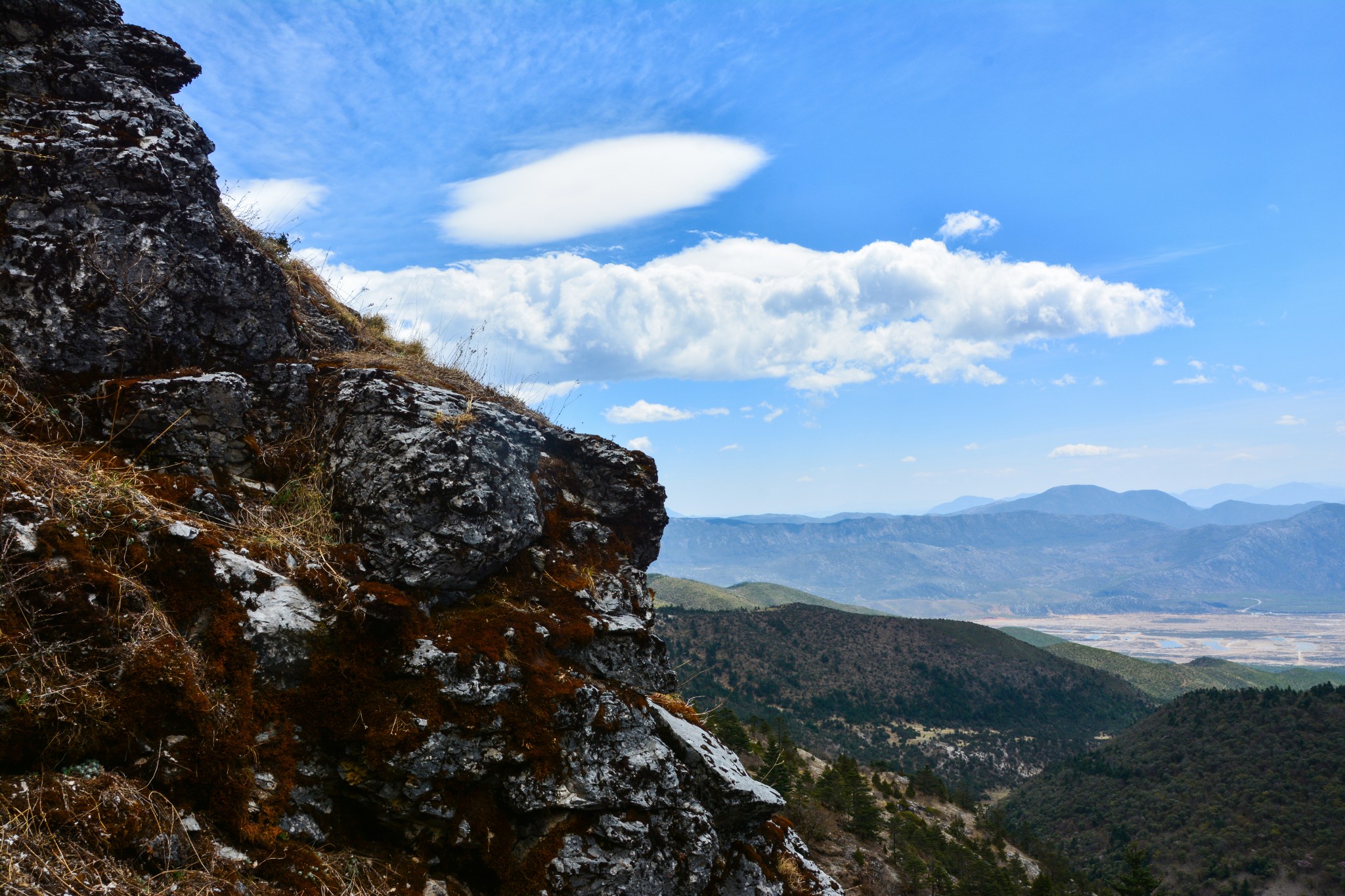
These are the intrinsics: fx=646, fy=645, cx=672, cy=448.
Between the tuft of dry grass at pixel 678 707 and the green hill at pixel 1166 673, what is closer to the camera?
the tuft of dry grass at pixel 678 707

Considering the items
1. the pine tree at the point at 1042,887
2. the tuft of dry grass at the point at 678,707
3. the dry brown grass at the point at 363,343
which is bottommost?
the pine tree at the point at 1042,887

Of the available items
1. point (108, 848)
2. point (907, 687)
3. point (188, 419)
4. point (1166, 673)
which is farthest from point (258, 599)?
point (1166, 673)

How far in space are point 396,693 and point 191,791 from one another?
1647 mm

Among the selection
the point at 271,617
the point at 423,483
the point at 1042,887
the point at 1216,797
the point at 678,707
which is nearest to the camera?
the point at 271,617

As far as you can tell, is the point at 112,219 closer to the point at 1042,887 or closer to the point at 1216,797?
the point at 1042,887

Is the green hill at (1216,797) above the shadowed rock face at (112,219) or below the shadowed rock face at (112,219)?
below

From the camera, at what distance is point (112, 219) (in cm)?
733

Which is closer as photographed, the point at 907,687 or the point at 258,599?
the point at 258,599

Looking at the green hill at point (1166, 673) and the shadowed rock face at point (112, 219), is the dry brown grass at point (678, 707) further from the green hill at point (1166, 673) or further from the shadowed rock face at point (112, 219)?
the green hill at point (1166, 673)

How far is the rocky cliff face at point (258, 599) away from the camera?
15.1 feet

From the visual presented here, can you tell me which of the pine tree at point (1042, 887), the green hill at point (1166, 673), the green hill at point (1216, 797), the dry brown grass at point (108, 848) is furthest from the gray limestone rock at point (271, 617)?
the green hill at point (1166, 673)

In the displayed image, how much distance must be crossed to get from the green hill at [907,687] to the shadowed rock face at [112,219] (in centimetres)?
9799

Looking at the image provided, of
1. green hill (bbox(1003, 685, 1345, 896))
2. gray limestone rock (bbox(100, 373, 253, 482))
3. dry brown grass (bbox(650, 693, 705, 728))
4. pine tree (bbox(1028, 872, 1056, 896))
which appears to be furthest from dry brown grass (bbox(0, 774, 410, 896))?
green hill (bbox(1003, 685, 1345, 896))

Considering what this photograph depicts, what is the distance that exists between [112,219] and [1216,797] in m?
103
